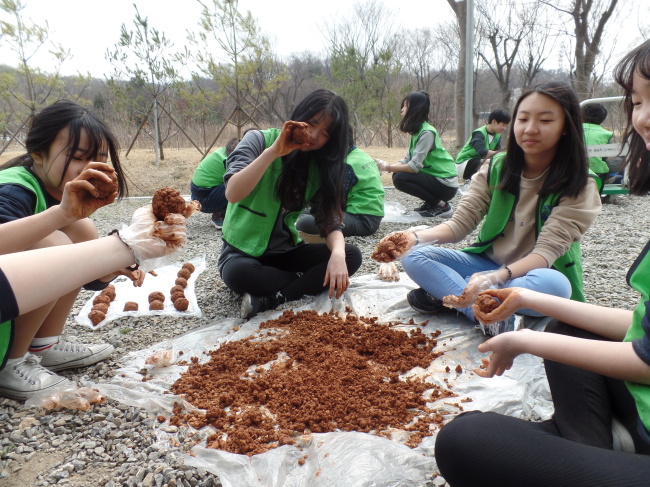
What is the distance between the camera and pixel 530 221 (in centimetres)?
227

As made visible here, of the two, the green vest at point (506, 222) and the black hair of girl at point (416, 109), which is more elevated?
the black hair of girl at point (416, 109)

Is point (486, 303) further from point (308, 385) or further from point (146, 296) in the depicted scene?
point (146, 296)

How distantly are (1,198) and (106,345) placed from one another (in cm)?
83

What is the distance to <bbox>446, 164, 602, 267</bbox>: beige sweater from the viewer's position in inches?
82.4

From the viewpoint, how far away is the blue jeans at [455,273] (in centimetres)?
201

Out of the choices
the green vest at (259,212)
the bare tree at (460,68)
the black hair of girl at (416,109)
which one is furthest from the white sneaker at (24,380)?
the bare tree at (460,68)

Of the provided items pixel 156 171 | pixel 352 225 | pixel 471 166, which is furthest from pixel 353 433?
pixel 156 171

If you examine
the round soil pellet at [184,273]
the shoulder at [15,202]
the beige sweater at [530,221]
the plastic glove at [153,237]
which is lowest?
the round soil pellet at [184,273]

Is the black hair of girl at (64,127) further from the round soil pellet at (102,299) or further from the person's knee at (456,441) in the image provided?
the person's knee at (456,441)

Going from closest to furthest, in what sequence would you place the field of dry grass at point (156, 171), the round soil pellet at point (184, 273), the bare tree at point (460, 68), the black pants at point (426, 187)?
the round soil pellet at point (184, 273), the black pants at point (426, 187), the field of dry grass at point (156, 171), the bare tree at point (460, 68)

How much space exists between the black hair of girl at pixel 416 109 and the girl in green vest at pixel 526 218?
8.90ft

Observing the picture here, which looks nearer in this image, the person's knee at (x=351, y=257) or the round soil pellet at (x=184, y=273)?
the person's knee at (x=351, y=257)

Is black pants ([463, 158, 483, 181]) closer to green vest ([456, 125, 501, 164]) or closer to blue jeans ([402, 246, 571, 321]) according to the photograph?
green vest ([456, 125, 501, 164])

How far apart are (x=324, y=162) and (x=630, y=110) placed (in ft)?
4.80
